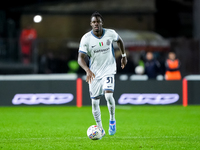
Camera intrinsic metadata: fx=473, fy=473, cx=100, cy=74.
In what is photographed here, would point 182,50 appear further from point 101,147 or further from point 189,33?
point 101,147

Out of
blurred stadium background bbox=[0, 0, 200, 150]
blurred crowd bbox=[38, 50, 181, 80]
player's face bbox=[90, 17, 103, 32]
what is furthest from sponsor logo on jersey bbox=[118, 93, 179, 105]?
player's face bbox=[90, 17, 103, 32]

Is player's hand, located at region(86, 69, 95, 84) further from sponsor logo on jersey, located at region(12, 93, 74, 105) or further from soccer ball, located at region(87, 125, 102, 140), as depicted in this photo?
sponsor logo on jersey, located at region(12, 93, 74, 105)

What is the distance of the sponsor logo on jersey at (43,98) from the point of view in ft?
48.3

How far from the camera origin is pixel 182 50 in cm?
2080

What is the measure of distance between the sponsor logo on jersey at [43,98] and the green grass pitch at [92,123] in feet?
0.63

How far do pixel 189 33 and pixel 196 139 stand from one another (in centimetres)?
2466

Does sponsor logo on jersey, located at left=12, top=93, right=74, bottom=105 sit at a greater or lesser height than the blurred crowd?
lesser

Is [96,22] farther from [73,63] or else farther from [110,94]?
[73,63]

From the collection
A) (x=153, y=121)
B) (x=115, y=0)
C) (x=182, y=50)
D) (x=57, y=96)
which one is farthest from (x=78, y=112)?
(x=115, y=0)

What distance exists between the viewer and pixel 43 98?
14812 mm

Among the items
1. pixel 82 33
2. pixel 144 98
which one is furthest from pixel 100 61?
pixel 82 33

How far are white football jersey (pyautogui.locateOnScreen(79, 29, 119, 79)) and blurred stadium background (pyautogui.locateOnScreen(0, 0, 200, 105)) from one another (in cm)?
675

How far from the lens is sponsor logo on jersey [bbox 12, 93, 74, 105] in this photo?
14727mm

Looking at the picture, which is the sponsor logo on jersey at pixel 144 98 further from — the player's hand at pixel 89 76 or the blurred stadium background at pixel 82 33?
the player's hand at pixel 89 76
